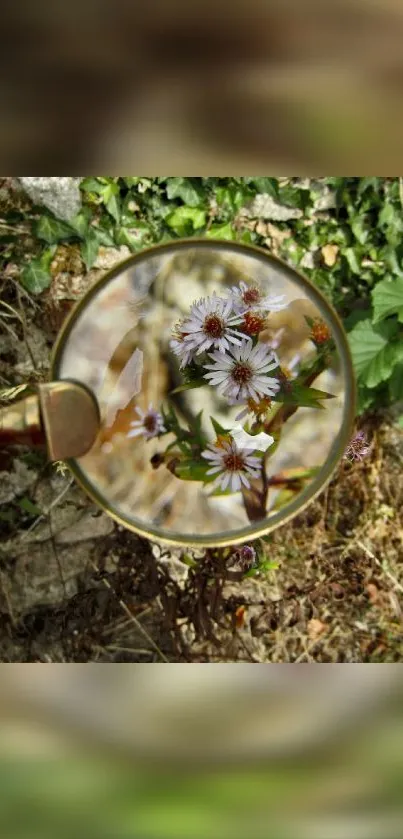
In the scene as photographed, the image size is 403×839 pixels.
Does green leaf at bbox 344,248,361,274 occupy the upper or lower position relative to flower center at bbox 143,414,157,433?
upper

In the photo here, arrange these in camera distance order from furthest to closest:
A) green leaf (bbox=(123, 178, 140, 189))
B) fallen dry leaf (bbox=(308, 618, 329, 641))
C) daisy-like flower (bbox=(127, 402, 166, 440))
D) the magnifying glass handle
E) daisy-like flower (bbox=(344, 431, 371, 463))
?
fallen dry leaf (bbox=(308, 618, 329, 641)) → green leaf (bbox=(123, 178, 140, 189)) → daisy-like flower (bbox=(344, 431, 371, 463)) → daisy-like flower (bbox=(127, 402, 166, 440)) → the magnifying glass handle

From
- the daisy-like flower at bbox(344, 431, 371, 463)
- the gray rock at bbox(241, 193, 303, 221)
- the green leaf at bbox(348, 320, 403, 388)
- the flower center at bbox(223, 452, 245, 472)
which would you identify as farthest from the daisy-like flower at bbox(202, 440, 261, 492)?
the gray rock at bbox(241, 193, 303, 221)

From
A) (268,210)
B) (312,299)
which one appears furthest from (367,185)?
(312,299)

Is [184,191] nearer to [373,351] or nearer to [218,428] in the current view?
[373,351]

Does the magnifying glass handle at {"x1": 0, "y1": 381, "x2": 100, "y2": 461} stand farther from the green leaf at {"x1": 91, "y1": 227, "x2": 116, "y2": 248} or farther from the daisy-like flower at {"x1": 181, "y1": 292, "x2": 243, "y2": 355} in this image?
the green leaf at {"x1": 91, "y1": 227, "x2": 116, "y2": 248}

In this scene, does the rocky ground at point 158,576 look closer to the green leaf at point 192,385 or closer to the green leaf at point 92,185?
the green leaf at point 92,185

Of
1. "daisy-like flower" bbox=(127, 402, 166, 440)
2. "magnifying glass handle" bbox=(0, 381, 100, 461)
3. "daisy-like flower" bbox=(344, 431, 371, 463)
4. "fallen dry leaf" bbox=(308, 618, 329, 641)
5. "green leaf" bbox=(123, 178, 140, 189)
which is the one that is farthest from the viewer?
"fallen dry leaf" bbox=(308, 618, 329, 641)
